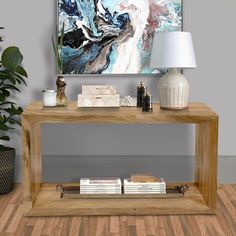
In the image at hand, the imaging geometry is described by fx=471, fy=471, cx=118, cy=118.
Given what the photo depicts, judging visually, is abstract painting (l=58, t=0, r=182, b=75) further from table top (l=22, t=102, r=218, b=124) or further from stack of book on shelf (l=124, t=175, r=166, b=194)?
stack of book on shelf (l=124, t=175, r=166, b=194)

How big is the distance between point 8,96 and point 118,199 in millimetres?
850

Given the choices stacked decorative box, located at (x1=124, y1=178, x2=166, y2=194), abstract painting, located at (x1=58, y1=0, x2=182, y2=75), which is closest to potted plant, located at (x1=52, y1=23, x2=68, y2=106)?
abstract painting, located at (x1=58, y1=0, x2=182, y2=75)

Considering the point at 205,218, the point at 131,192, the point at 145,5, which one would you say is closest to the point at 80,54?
the point at 145,5

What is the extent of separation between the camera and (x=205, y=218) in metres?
2.23

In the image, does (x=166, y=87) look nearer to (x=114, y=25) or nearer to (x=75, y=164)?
(x=114, y=25)

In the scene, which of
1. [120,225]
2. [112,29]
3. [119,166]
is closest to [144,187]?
[120,225]

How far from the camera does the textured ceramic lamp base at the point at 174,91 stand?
7.45 feet

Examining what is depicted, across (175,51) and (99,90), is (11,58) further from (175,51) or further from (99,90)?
(175,51)

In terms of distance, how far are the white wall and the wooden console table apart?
0.99 feet

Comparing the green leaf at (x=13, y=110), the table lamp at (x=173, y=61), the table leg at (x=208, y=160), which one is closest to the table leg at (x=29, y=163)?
the green leaf at (x=13, y=110)

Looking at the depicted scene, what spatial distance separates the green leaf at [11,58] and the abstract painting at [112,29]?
257 millimetres

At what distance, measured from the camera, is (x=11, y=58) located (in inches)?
96.6

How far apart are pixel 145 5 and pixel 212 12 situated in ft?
1.25

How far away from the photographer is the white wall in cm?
263
